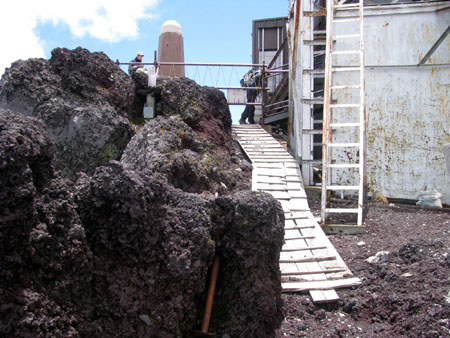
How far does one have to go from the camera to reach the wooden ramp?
4.84 metres

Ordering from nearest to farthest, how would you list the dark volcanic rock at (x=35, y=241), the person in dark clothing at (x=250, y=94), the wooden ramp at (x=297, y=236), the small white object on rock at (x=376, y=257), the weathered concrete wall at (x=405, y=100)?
the dark volcanic rock at (x=35, y=241), the wooden ramp at (x=297, y=236), the small white object on rock at (x=376, y=257), the weathered concrete wall at (x=405, y=100), the person in dark clothing at (x=250, y=94)

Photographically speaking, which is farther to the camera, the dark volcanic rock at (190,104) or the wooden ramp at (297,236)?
the dark volcanic rock at (190,104)

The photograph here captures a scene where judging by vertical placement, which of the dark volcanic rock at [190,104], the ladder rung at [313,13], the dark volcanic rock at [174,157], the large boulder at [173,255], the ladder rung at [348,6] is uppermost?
the ladder rung at [348,6]

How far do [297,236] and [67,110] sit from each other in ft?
11.8

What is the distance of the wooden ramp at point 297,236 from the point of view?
15.9ft

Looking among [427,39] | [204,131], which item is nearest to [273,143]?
[204,131]

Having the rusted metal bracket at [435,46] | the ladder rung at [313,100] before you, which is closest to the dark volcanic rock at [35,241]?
the ladder rung at [313,100]

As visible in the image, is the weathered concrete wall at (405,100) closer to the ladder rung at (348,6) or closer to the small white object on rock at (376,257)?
the ladder rung at (348,6)

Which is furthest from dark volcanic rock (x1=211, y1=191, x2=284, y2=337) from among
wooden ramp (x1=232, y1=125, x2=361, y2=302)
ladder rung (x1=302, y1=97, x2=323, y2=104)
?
ladder rung (x1=302, y1=97, x2=323, y2=104)

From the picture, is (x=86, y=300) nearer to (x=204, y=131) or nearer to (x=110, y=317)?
(x=110, y=317)

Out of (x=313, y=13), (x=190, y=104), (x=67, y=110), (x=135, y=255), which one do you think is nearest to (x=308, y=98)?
(x=313, y=13)

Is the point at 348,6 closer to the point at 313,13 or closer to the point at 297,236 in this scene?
the point at 313,13

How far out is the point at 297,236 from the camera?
5891mm

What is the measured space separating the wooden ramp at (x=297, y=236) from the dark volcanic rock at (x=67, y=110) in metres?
2.55
